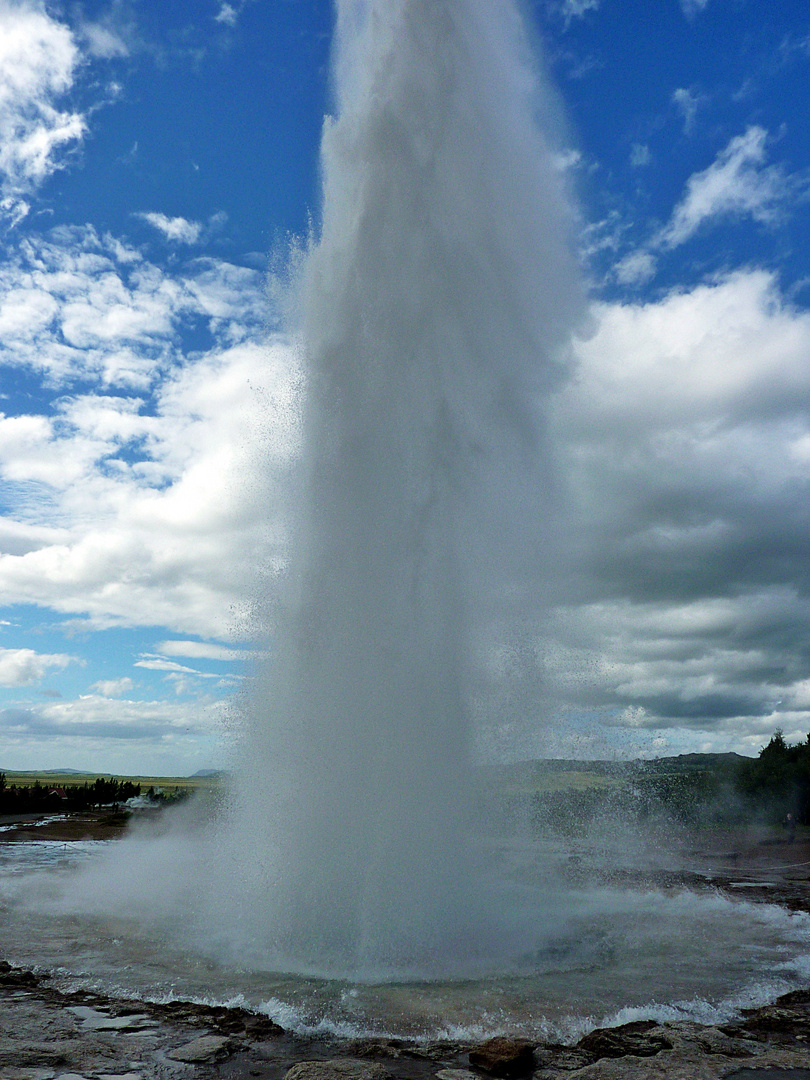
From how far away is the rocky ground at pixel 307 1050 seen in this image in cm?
676

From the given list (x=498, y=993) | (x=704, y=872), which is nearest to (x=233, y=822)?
(x=498, y=993)

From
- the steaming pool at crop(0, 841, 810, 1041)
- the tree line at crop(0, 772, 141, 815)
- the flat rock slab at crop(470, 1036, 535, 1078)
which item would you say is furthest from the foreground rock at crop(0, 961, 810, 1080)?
the tree line at crop(0, 772, 141, 815)

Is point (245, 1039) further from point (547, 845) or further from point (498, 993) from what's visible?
point (547, 845)

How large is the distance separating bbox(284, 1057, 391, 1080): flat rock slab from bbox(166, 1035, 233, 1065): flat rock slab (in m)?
1.04

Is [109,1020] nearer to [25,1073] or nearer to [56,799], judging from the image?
[25,1073]

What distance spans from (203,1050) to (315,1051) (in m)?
1.16

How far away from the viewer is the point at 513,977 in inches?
402

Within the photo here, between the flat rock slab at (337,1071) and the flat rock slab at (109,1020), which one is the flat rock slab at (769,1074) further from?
the flat rock slab at (109,1020)

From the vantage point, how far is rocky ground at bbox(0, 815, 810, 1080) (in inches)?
266

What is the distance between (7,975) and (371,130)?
1857cm

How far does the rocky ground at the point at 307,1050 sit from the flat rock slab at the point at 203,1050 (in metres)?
0.01

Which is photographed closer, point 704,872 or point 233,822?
point 233,822

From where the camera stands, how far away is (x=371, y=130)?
57.4 ft

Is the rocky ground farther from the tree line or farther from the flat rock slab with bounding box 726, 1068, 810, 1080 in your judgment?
the tree line
